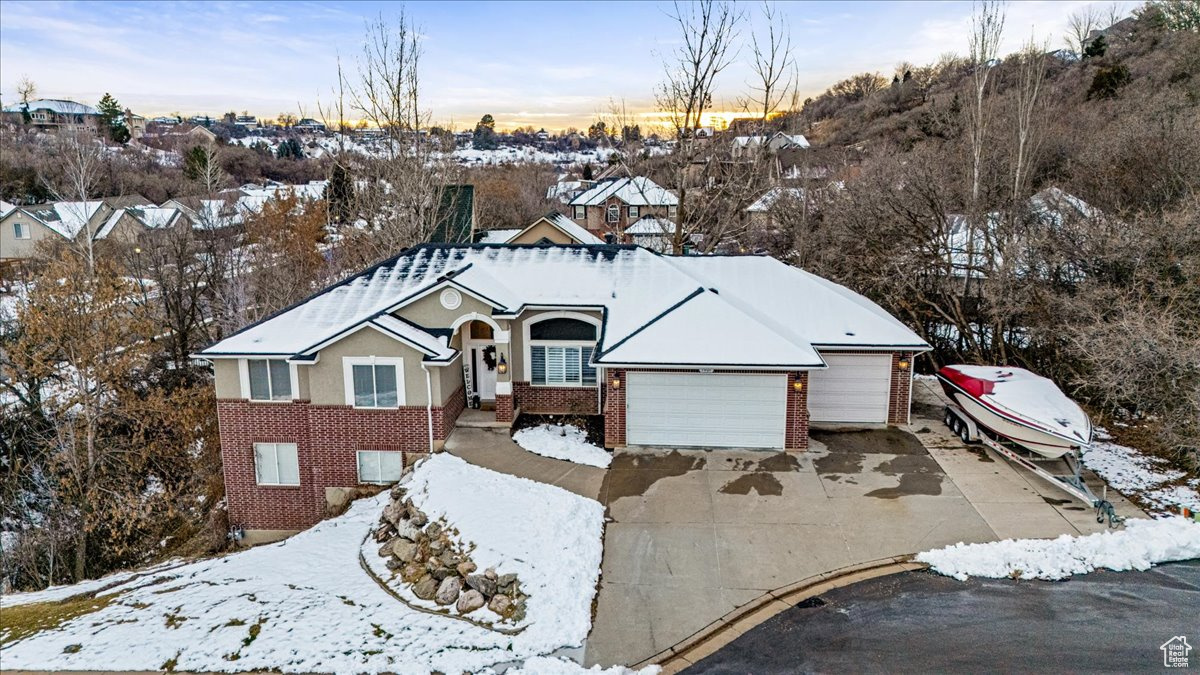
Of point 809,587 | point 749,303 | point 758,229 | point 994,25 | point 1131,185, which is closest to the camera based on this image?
point 809,587

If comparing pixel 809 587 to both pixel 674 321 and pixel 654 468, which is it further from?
pixel 674 321

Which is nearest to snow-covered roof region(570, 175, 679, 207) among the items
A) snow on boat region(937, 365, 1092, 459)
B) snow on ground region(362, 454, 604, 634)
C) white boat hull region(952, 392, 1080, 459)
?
snow on boat region(937, 365, 1092, 459)

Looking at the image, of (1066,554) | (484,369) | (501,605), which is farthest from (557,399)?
(1066,554)

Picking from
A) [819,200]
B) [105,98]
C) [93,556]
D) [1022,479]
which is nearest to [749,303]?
[1022,479]

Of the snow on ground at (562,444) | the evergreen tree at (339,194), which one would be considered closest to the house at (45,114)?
the evergreen tree at (339,194)

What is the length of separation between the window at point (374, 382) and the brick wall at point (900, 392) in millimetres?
11720

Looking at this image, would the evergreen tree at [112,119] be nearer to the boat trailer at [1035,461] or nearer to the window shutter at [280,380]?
the window shutter at [280,380]

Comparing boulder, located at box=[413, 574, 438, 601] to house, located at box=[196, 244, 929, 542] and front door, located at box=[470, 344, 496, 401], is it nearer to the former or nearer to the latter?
house, located at box=[196, 244, 929, 542]

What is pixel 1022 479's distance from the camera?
13.9 meters

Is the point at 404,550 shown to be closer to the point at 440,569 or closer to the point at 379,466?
the point at 440,569

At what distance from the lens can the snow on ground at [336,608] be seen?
9.27 m

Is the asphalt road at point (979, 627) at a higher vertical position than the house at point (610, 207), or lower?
lower

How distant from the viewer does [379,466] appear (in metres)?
15.9

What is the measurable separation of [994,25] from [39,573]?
32091mm
